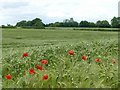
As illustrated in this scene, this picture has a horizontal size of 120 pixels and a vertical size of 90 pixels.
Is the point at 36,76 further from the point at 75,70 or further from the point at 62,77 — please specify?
the point at 75,70

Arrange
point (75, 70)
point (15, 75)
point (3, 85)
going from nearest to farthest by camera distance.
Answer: point (3, 85)
point (75, 70)
point (15, 75)

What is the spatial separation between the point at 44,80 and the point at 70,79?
700 millimetres

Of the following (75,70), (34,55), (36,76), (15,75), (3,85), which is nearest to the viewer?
(36,76)

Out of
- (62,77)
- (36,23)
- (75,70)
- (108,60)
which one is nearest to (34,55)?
(108,60)

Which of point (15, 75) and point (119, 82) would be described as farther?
point (15, 75)

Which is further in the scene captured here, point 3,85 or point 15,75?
point 15,75

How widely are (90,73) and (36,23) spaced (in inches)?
2339

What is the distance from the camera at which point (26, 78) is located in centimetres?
634

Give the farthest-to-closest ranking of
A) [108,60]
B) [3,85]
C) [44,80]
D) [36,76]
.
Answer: [108,60], [3,85], [36,76], [44,80]

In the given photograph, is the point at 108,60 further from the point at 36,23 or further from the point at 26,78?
the point at 36,23

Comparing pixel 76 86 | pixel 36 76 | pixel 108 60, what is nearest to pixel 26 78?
pixel 36 76

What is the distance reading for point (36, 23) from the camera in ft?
216

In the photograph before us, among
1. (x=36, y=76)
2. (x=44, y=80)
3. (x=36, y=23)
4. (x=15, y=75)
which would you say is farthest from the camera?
(x=36, y=23)

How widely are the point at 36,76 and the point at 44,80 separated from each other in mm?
520
